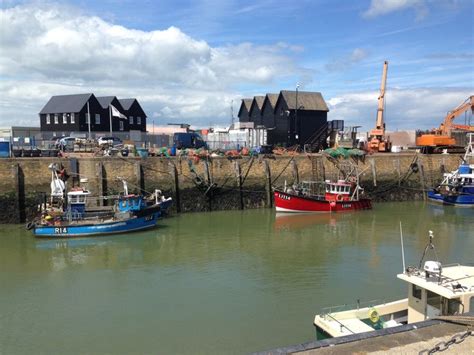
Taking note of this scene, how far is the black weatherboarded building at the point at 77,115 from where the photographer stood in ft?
140

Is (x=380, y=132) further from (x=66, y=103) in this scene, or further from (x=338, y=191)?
(x=66, y=103)

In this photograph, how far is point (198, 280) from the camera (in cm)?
1460

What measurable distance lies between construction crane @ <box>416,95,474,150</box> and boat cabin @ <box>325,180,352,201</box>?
43.1 feet

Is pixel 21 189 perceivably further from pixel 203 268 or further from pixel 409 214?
pixel 409 214

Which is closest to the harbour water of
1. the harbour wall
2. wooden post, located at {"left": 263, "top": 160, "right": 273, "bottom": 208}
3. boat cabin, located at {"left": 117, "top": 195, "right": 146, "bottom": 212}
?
boat cabin, located at {"left": 117, "top": 195, "right": 146, "bottom": 212}

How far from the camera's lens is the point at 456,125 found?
41.2 m


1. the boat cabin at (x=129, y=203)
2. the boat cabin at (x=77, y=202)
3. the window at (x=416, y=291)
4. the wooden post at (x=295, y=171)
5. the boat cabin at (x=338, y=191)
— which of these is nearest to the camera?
the window at (x=416, y=291)

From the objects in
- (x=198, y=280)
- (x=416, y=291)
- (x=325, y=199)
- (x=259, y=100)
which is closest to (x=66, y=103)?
(x=259, y=100)

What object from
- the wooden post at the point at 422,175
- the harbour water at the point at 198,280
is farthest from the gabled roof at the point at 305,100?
the harbour water at the point at 198,280

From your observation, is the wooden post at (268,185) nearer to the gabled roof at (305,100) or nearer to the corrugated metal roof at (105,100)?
the gabled roof at (305,100)

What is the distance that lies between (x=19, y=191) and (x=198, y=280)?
14221mm

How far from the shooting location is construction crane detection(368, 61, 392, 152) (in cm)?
3812

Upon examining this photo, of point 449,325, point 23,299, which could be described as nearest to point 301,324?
point 449,325

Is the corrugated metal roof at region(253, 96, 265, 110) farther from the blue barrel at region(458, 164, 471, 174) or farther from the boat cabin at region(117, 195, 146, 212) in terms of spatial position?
the boat cabin at region(117, 195, 146, 212)
